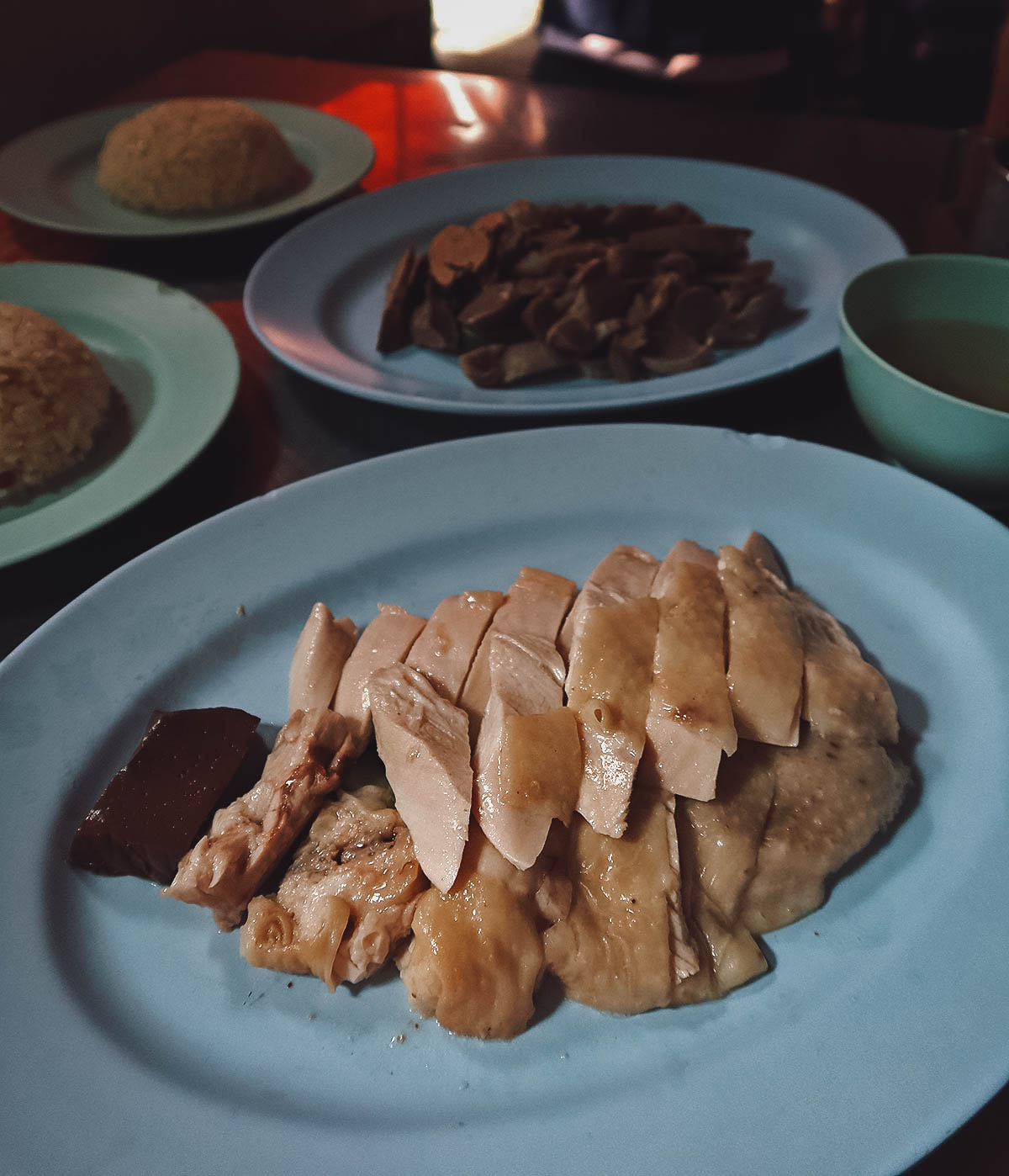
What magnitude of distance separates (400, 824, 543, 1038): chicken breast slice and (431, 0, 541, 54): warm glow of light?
395 inches

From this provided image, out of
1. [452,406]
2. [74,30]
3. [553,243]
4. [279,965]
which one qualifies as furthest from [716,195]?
[74,30]

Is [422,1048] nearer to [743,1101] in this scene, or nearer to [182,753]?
[743,1101]

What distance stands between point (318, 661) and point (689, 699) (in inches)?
26.1

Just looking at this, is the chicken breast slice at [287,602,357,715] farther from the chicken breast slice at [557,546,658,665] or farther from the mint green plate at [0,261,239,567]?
the mint green plate at [0,261,239,567]

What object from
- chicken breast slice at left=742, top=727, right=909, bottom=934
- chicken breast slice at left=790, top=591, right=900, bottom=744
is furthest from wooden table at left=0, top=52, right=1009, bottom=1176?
chicken breast slice at left=790, top=591, right=900, bottom=744

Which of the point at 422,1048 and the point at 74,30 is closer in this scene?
the point at 422,1048

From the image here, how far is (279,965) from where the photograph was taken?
4.12 ft

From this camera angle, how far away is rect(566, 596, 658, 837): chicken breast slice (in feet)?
4.16

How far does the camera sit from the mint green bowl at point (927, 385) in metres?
1.73

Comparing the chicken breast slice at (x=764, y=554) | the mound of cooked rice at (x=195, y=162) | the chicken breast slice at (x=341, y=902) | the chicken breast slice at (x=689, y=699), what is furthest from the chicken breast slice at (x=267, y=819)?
the mound of cooked rice at (x=195, y=162)

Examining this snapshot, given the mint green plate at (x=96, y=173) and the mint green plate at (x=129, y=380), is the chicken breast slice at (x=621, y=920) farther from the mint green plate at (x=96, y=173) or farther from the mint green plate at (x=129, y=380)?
the mint green plate at (x=96, y=173)

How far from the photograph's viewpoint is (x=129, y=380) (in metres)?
2.37

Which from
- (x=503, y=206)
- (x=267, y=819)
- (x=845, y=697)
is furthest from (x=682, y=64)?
(x=267, y=819)

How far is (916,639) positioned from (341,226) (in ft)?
7.43
